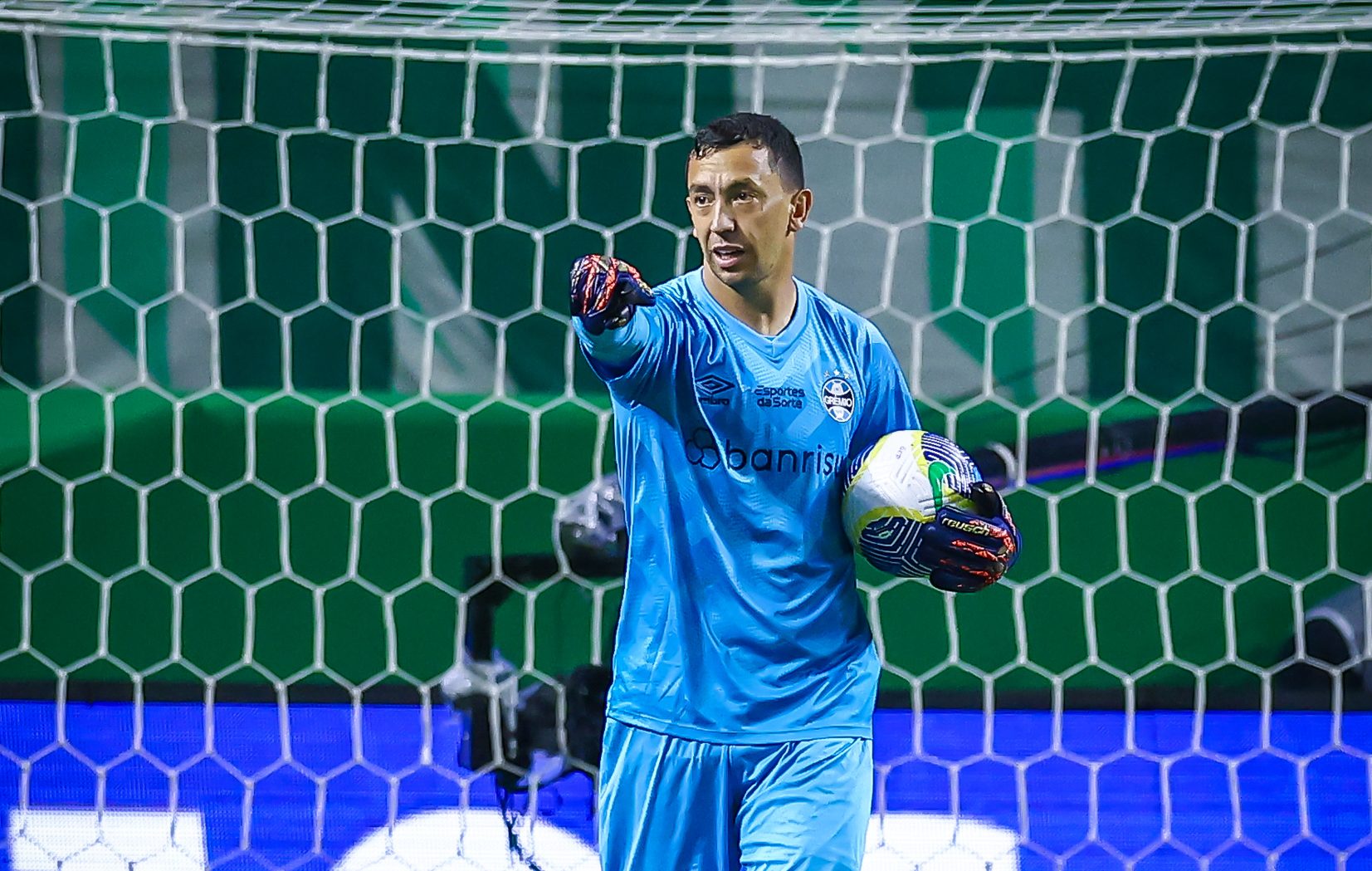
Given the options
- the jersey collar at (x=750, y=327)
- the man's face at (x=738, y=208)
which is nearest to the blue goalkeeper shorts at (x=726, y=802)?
the jersey collar at (x=750, y=327)

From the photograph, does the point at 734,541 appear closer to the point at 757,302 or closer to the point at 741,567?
the point at 741,567

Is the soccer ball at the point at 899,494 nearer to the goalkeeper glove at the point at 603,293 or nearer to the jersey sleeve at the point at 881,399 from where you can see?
the jersey sleeve at the point at 881,399

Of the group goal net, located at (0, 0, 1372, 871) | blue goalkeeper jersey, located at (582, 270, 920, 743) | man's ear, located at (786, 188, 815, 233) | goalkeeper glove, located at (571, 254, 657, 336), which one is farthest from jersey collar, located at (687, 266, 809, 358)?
goal net, located at (0, 0, 1372, 871)

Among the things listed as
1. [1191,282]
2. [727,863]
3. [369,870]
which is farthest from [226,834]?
[1191,282]

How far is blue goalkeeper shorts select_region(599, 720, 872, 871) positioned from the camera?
181 centimetres

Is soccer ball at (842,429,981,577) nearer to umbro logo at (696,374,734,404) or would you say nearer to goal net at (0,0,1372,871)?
umbro logo at (696,374,734,404)

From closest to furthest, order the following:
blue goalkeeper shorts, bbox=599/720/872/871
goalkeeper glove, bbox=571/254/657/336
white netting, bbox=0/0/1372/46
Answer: goalkeeper glove, bbox=571/254/657/336, blue goalkeeper shorts, bbox=599/720/872/871, white netting, bbox=0/0/1372/46

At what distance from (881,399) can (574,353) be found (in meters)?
1.56

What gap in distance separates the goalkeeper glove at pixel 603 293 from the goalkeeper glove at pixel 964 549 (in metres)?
0.55

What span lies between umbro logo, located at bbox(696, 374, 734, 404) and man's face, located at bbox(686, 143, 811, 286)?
15cm

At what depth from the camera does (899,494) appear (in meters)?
1.85

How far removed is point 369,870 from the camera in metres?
2.88

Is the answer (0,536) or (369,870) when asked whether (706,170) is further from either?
(0,536)

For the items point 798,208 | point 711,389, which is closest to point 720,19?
point 798,208
